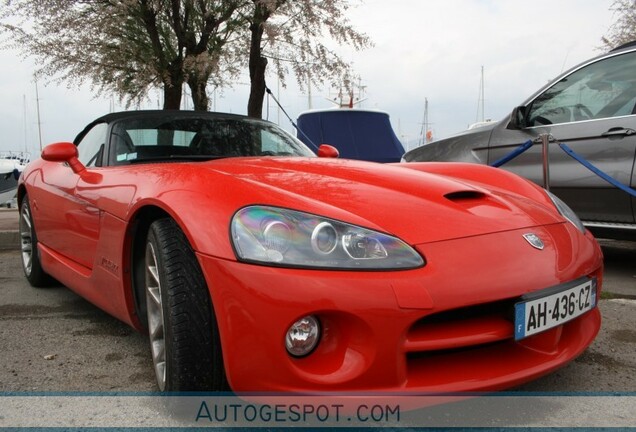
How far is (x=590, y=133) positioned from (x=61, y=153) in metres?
3.29

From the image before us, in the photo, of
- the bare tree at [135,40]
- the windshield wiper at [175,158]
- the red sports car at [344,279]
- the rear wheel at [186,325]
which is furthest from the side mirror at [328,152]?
the bare tree at [135,40]

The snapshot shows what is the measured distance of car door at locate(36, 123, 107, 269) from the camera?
2596 mm

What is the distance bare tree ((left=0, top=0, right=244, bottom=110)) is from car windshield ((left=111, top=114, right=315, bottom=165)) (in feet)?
14.4

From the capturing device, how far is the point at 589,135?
3875mm

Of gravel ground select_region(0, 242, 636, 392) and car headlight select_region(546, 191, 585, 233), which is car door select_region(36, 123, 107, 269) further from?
car headlight select_region(546, 191, 585, 233)

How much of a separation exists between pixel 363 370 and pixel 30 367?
151 centimetres

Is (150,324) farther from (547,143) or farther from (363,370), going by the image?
(547,143)

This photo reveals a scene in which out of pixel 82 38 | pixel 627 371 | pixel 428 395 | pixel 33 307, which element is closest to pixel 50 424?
pixel 428 395

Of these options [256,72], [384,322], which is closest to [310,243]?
[384,322]

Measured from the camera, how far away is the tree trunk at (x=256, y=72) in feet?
25.5

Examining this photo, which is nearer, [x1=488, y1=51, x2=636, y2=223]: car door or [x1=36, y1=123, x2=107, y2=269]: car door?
[x1=36, y1=123, x2=107, y2=269]: car door

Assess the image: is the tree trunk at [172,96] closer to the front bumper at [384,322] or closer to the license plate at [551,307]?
the front bumper at [384,322]

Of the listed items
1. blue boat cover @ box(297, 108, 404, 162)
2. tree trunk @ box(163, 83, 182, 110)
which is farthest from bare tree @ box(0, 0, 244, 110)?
blue boat cover @ box(297, 108, 404, 162)

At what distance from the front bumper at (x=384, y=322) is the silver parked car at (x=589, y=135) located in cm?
242
